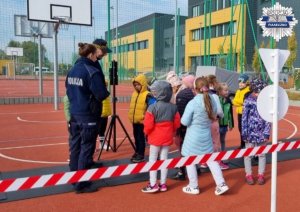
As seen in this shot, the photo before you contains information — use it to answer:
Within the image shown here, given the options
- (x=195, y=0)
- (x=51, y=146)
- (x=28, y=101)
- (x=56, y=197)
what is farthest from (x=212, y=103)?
(x=195, y=0)

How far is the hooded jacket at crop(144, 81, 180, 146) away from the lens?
4.78m

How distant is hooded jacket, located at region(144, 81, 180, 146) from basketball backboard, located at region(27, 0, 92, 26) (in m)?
9.41

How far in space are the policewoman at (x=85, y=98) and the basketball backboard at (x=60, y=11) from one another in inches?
343

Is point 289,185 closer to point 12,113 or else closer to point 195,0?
point 12,113

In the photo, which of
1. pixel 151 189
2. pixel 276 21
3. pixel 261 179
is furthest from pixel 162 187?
pixel 276 21

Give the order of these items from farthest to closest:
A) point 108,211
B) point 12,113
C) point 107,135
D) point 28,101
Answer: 1. point 28,101
2. point 12,113
3. point 107,135
4. point 108,211

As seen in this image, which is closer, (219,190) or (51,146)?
(219,190)

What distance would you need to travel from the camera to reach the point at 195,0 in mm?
50438

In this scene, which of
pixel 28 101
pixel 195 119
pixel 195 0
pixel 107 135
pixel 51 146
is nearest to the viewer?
pixel 195 119

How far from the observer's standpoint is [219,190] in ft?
15.9

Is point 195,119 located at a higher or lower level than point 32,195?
higher

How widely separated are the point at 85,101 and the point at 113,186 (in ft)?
4.67

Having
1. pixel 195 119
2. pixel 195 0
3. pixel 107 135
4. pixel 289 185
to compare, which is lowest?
pixel 289 185

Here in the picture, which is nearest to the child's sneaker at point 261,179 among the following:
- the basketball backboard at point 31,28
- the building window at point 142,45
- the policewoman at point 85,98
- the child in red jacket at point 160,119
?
Answer: the child in red jacket at point 160,119
